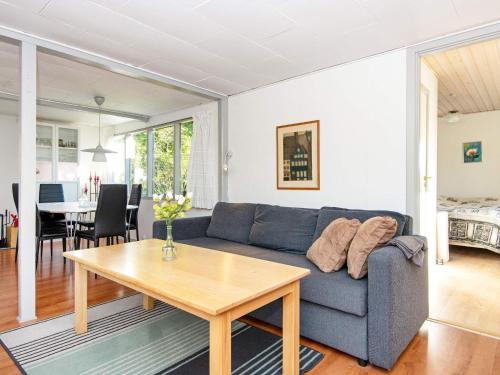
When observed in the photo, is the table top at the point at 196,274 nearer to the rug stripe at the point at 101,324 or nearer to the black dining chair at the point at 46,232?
the rug stripe at the point at 101,324

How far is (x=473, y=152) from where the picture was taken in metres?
6.09

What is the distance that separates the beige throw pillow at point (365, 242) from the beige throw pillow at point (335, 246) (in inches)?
2.4

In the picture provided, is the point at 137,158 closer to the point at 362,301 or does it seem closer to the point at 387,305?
the point at 362,301

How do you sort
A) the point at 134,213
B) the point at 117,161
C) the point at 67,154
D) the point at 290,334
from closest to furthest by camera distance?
the point at 290,334, the point at 134,213, the point at 67,154, the point at 117,161

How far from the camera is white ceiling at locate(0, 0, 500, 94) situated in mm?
2105

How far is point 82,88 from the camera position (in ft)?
13.2

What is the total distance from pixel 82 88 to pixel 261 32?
2.70 meters

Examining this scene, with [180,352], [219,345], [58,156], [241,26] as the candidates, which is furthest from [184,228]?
[58,156]

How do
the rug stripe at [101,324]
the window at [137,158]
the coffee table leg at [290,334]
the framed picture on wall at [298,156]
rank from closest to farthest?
the coffee table leg at [290,334] → the rug stripe at [101,324] → the framed picture on wall at [298,156] → the window at [137,158]

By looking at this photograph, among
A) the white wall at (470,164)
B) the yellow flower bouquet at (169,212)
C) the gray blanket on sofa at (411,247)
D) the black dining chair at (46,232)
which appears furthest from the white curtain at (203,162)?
the white wall at (470,164)

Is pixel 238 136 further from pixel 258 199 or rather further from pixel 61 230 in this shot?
pixel 61 230

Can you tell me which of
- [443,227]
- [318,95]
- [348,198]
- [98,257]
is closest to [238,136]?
[318,95]

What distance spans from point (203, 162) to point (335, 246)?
9.10 ft

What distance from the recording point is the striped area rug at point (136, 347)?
1.86m
